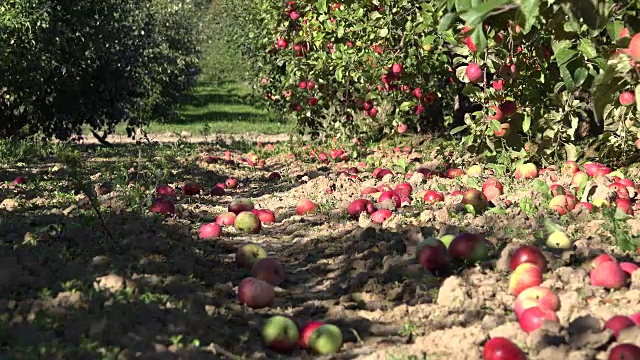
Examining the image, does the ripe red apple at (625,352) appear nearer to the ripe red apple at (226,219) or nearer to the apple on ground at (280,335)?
the apple on ground at (280,335)

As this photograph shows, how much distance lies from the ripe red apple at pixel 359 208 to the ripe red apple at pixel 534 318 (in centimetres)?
267

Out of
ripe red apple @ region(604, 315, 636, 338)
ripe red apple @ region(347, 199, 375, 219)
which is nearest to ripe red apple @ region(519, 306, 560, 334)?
ripe red apple @ region(604, 315, 636, 338)

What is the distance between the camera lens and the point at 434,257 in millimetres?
4195

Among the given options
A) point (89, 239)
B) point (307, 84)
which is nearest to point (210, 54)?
point (307, 84)

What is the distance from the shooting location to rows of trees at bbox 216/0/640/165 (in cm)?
388

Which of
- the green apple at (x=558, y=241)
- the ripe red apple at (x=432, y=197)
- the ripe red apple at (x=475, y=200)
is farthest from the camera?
the ripe red apple at (x=432, y=197)

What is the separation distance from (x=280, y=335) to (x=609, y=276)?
1415mm

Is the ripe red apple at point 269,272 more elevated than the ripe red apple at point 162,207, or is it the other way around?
the ripe red apple at point 269,272

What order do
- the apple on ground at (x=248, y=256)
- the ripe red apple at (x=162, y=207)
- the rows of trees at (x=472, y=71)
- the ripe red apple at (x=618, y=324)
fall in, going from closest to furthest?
the ripe red apple at (x=618, y=324), the rows of trees at (x=472, y=71), the apple on ground at (x=248, y=256), the ripe red apple at (x=162, y=207)

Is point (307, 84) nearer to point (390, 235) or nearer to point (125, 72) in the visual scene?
point (125, 72)

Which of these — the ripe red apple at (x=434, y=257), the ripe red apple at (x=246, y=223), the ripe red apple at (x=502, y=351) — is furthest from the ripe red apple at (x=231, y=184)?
the ripe red apple at (x=502, y=351)

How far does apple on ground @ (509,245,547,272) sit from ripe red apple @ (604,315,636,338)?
0.89m

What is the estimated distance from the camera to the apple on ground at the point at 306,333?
3432mm

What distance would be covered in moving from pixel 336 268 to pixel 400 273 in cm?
51
